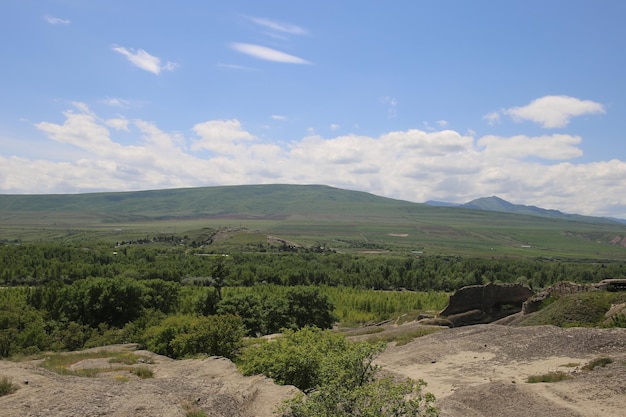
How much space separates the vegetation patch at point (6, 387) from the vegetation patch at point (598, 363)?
30.4 m

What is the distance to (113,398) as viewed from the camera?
64.4 feet

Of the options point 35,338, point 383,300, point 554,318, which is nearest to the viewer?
point 554,318

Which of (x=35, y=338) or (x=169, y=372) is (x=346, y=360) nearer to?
(x=169, y=372)

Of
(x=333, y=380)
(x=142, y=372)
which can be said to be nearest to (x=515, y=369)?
(x=333, y=380)

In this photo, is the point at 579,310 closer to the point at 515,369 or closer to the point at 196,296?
the point at 515,369

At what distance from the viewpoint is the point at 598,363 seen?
26.8 meters

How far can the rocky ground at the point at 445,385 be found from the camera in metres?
19.2

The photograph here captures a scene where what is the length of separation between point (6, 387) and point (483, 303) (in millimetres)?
51528

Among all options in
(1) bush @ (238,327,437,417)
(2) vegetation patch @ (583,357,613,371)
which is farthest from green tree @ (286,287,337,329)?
(2) vegetation patch @ (583,357,613,371)

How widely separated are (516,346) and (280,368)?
19386mm

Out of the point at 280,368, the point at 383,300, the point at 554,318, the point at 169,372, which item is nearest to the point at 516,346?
the point at 554,318

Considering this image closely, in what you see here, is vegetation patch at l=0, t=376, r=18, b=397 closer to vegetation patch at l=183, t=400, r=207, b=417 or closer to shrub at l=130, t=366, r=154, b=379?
vegetation patch at l=183, t=400, r=207, b=417

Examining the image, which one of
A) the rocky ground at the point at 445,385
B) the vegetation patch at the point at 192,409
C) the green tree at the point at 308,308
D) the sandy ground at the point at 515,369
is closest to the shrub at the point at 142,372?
the rocky ground at the point at 445,385

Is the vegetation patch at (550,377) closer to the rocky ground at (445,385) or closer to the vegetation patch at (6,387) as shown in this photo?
the rocky ground at (445,385)
